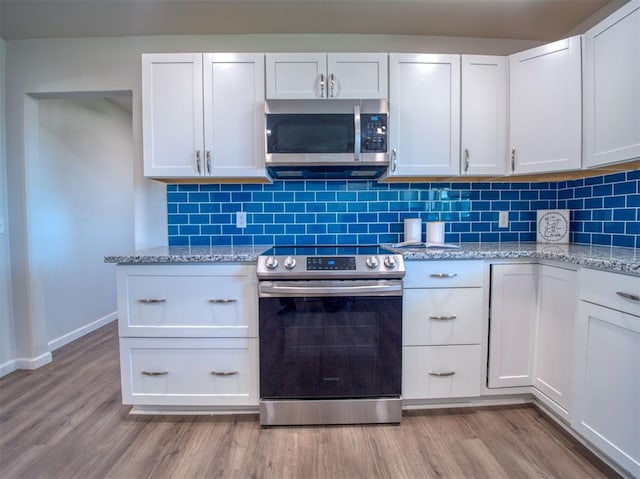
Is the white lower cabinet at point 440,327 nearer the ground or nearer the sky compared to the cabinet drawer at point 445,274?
nearer the ground

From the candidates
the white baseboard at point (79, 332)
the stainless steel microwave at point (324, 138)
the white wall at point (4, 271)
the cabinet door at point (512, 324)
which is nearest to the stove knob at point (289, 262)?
the stainless steel microwave at point (324, 138)

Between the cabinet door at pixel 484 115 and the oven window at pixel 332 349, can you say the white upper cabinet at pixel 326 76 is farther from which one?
the oven window at pixel 332 349

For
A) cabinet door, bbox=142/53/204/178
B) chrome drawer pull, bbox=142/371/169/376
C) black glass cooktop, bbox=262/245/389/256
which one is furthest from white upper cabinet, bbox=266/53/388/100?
chrome drawer pull, bbox=142/371/169/376

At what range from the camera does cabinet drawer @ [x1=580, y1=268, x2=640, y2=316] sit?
1188mm

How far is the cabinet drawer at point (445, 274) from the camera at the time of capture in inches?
66.8

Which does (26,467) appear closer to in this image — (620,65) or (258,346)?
(258,346)

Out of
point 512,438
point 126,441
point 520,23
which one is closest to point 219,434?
point 126,441

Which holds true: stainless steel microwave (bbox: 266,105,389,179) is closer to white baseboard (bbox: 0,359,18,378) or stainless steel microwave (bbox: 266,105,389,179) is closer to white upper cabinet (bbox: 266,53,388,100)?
white upper cabinet (bbox: 266,53,388,100)

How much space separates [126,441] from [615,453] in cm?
222

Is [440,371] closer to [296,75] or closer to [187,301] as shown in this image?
[187,301]

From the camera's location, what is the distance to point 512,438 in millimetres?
1547

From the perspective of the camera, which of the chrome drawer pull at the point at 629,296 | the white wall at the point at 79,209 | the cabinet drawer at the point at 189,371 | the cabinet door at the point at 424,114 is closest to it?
the chrome drawer pull at the point at 629,296

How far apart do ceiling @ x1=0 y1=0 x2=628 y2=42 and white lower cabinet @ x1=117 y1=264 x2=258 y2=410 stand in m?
1.58

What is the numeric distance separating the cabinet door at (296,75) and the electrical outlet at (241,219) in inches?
31.3
